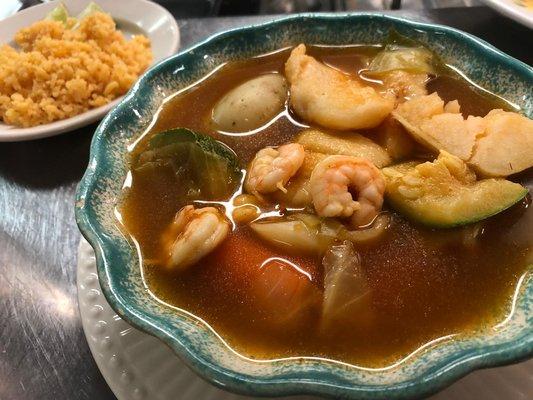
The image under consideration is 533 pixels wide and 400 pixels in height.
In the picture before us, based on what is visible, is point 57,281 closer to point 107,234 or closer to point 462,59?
point 107,234

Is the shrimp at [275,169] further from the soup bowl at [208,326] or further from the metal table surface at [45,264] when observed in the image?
the metal table surface at [45,264]

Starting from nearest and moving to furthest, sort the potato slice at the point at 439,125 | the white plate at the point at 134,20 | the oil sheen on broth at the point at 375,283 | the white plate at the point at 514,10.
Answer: the oil sheen on broth at the point at 375,283, the potato slice at the point at 439,125, the white plate at the point at 514,10, the white plate at the point at 134,20

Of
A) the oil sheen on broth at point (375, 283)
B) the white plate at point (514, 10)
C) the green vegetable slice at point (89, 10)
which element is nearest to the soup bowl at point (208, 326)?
the oil sheen on broth at point (375, 283)

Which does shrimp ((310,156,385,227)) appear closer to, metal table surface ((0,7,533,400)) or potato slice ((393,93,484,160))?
potato slice ((393,93,484,160))

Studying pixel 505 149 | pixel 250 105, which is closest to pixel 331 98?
pixel 250 105

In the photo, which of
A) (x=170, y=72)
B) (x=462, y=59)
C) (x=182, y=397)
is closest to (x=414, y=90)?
(x=462, y=59)

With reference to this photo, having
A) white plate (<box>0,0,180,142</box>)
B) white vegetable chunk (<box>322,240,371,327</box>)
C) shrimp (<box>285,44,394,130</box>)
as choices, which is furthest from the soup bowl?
white plate (<box>0,0,180,142</box>)
